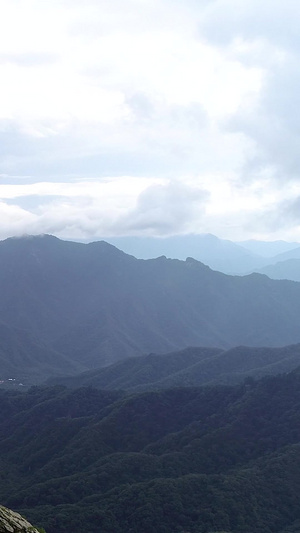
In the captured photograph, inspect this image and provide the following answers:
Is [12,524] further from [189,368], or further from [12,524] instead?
[189,368]

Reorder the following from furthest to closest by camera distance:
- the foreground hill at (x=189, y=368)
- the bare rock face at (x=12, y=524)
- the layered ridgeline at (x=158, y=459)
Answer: the foreground hill at (x=189, y=368) < the layered ridgeline at (x=158, y=459) < the bare rock face at (x=12, y=524)

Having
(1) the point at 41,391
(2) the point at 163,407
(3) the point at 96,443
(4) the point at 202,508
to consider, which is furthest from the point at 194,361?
(4) the point at 202,508

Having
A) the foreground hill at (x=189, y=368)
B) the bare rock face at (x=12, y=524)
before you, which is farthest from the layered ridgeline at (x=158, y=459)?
the bare rock face at (x=12, y=524)

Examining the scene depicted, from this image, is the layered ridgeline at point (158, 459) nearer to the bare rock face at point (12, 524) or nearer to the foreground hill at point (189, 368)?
the foreground hill at point (189, 368)

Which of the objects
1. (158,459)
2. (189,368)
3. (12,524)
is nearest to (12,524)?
(12,524)

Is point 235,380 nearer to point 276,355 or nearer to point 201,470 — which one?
point 276,355

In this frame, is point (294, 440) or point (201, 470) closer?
point (201, 470)

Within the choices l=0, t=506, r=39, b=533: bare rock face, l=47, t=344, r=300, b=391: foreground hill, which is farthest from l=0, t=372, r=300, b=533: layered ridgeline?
l=0, t=506, r=39, b=533: bare rock face

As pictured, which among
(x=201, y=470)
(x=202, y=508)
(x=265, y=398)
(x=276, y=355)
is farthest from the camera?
(x=276, y=355)
